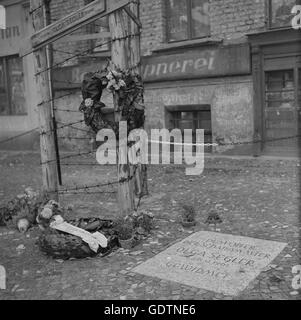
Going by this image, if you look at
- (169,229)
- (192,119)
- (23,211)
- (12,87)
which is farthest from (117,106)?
(12,87)

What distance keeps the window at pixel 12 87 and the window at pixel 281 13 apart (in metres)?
9.57

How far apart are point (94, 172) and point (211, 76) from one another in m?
3.91

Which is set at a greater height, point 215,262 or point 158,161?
point 158,161

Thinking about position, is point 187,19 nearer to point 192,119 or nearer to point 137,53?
point 192,119

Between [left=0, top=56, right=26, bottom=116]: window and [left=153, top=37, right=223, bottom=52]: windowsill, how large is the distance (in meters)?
6.56

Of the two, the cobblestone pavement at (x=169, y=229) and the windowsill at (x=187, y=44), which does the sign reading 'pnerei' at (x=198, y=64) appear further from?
the cobblestone pavement at (x=169, y=229)

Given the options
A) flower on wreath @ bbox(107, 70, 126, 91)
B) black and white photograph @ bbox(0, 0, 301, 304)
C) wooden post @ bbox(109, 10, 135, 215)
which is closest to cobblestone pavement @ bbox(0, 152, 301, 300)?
black and white photograph @ bbox(0, 0, 301, 304)

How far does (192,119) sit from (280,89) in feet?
8.65

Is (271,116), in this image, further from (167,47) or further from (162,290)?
(162,290)

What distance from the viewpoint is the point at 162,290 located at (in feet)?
13.1

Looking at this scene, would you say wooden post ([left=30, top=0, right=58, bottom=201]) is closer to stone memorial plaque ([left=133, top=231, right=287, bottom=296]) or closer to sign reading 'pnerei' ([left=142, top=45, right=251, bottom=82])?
stone memorial plaque ([left=133, top=231, right=287, bottom=296])

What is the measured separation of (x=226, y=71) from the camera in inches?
420

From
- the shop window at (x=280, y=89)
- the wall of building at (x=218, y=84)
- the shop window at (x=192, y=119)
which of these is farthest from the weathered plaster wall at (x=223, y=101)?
the shop window at (x=280, y=89)

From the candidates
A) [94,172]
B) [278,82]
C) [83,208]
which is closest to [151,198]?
[83,208]
